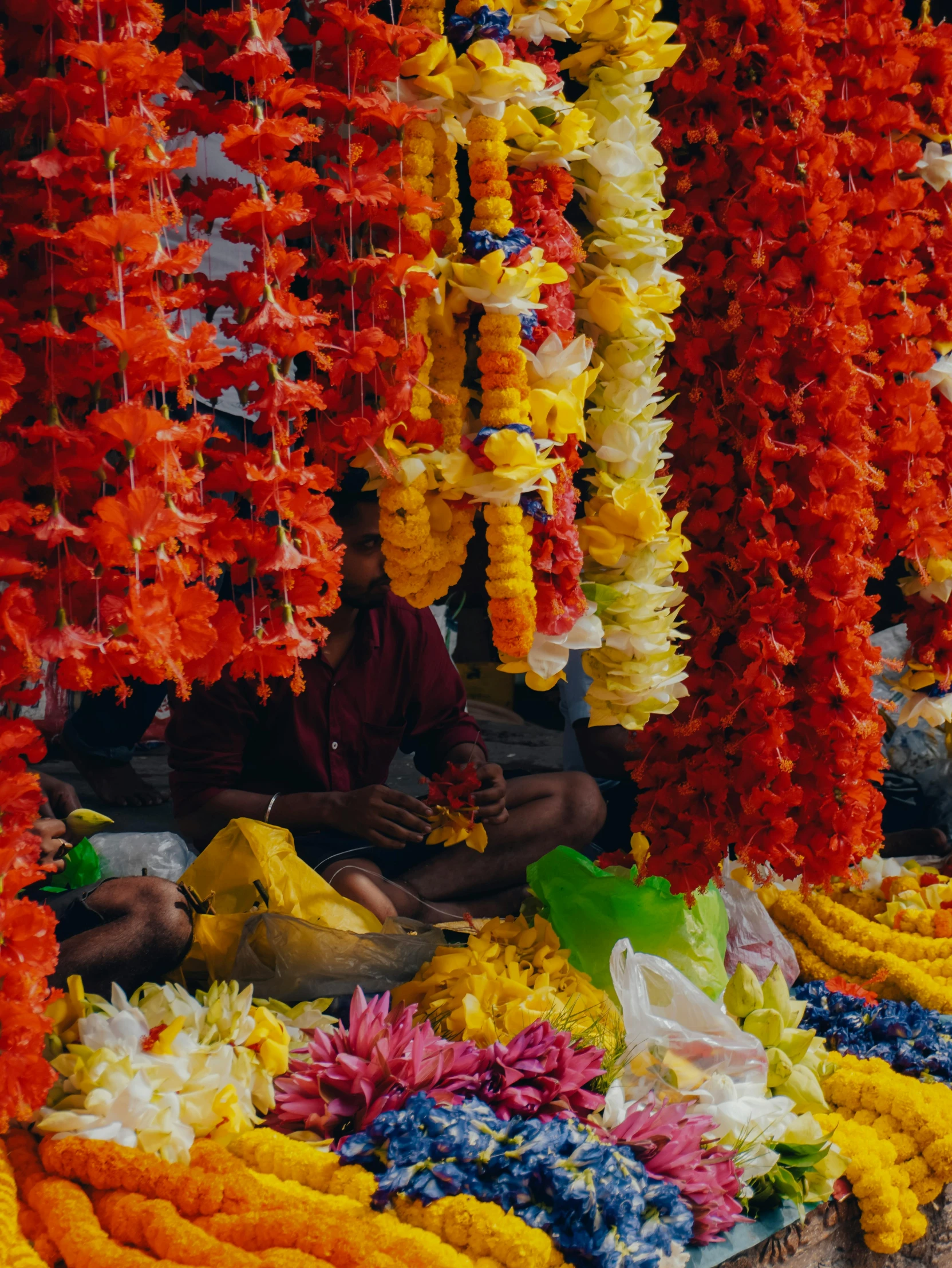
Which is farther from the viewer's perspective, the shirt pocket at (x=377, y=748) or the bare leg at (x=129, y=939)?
the shirt pocket at (x=377, y=748)

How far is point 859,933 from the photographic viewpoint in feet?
10.7

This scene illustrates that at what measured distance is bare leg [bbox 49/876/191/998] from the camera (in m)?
2.23

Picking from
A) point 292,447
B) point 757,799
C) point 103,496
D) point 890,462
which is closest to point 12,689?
point 103,496

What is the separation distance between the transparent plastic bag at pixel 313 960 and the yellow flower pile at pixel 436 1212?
51 cm

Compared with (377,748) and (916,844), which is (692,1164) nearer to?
(377,748)

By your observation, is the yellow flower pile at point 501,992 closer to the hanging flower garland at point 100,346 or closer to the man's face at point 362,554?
the man's face at point 362,554

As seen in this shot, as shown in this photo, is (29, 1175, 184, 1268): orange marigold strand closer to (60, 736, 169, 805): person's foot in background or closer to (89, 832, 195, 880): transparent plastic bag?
(89, 832, 195, 880): transparent plastic bag

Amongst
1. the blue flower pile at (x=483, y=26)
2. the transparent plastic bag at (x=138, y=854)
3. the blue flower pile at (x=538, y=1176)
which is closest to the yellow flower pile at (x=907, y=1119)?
the blue flower pile at (x=538, y=1176)

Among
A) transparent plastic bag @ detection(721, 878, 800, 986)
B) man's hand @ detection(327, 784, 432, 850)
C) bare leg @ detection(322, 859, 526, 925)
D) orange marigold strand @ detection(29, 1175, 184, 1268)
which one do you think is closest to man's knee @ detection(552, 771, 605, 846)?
bare leg @ detection(322, 859, 526, 925)

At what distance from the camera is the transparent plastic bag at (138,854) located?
9.58 feet

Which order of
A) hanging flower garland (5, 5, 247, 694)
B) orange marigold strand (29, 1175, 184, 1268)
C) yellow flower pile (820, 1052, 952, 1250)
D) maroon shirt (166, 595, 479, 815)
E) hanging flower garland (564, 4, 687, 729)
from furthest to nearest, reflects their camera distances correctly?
maroon shirt (166, 595, 479, 815) < yellow flower pile (820, 1052, 952, 1250) < hanging flower garland (564, 4, 687, 729) < orange marigold strand (29, 1175, 184, 1268) < hanging flower garland (5, 5, 247, 694)

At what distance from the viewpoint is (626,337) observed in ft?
7.08

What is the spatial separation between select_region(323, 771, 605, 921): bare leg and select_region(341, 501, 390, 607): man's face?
691 mm

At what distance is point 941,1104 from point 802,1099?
0.34 meters
